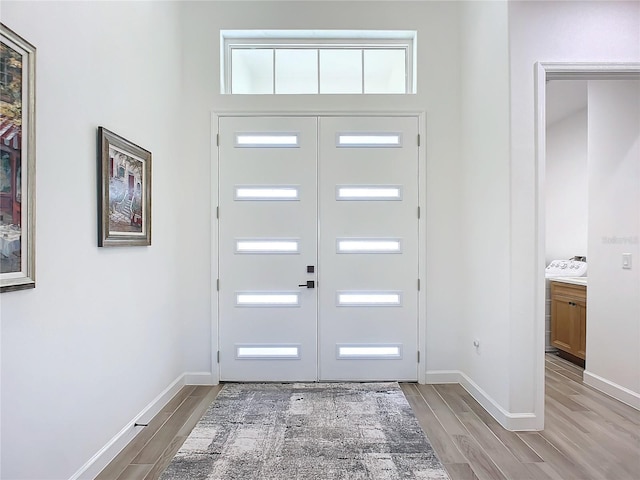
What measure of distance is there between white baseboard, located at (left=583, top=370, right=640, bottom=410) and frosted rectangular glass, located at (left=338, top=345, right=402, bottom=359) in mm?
1710

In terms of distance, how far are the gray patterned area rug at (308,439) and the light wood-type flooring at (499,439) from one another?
0.36 feet

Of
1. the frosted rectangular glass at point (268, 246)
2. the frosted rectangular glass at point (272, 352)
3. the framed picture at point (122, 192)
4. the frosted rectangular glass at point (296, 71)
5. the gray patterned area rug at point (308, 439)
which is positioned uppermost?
the frosted rectangular glass at point (296, 71)

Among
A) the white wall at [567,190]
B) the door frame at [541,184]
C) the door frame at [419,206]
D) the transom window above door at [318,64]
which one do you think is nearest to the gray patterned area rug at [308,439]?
the door frame at [419,206]

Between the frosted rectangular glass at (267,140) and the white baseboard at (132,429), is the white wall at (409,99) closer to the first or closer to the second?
the frosted rectangular glass at (267,140)

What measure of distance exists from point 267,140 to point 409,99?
137 centimetres

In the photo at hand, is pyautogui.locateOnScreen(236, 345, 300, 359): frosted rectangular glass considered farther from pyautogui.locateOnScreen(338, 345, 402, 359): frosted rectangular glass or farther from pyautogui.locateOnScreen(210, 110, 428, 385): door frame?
pyautogui.locateOnScreen(338, 345, 402, 359): frosted rectangular glass

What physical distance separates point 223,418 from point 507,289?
226 centimetres

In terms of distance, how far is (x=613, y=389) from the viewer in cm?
321

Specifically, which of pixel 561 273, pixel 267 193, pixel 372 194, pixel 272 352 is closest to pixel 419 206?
pixel 372 194

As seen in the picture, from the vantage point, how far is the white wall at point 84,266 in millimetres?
1683

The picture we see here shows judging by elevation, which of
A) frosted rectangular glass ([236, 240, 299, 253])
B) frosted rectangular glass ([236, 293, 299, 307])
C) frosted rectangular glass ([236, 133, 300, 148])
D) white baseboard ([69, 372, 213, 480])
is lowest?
white baseboard ([69, 372, 213, 480])

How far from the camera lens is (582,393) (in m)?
3.28

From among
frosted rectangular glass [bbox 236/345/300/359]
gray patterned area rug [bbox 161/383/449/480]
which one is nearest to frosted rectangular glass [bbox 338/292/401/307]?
frosted rectangular glass [bbox 236/345/300/359]

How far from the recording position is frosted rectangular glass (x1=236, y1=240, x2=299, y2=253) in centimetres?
355
